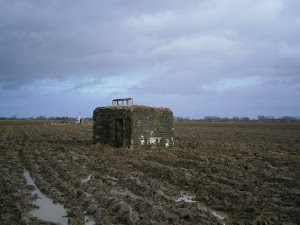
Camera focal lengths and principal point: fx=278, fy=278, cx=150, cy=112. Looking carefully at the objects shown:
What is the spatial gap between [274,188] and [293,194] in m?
0.68

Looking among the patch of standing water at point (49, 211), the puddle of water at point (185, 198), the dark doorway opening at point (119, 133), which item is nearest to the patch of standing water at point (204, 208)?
the puddle of water at point (185, 198)

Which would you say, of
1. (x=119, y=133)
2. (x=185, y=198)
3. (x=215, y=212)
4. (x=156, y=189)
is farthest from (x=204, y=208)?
(x=119, y=133)

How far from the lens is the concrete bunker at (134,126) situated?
1517cm

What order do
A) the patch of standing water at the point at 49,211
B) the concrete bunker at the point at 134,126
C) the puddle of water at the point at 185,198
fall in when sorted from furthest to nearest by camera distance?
the concrete bunker at the point at 134,126
the puddle of water at the point at 185,198
the patch of standing water at the point at 49,211

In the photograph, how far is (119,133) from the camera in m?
16.2

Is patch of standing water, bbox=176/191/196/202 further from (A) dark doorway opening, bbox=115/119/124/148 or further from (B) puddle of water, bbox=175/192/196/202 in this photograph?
(A) dark doorway opening, bbox=115/119/124/148

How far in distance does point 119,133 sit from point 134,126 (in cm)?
152

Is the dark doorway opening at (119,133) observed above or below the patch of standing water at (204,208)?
above

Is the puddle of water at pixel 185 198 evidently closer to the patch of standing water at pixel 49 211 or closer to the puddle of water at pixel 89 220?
the puddle of water at pixel 89 220

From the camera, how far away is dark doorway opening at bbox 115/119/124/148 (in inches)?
628

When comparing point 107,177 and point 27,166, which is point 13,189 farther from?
point 27,166

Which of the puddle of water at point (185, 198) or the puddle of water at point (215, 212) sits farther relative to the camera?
the puddle of water at point (185, 198)

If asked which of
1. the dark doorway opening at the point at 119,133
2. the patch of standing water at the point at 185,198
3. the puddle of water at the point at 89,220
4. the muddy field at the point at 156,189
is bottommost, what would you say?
the puddle of water at the point at 89,220

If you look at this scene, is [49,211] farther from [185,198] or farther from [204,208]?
[204,208]
